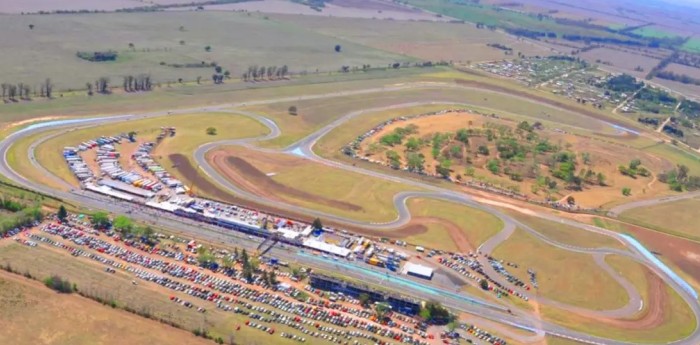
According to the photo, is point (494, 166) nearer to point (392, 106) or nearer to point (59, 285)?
point (392, 106)

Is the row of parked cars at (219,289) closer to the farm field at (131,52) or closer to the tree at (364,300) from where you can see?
the tree at (364,300)

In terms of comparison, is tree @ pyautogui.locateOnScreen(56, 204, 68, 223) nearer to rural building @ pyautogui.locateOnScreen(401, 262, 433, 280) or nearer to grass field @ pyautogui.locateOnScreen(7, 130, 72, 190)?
grass field @ pyautogui.locateOnScreen(7, 130, 72, 190)

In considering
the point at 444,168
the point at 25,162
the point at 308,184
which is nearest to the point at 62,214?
the point at 25,162

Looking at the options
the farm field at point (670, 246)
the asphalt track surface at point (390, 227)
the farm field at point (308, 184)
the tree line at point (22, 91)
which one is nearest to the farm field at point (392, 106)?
the asphalt track surface at point (390, 227)

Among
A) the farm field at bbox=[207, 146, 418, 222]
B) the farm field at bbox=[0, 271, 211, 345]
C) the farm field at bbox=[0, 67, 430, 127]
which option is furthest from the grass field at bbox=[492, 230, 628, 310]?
the farm field at bbox=[0, 67, 430, 127]

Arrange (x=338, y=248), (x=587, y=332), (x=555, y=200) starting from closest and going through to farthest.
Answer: (x=587, y=332), (x=338, y=248), (x=555, y=200)

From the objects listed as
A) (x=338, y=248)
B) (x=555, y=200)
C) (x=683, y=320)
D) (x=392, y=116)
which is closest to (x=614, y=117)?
(x=392, y=116)

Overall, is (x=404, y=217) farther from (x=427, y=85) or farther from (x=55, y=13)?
(x=55, y=13)
